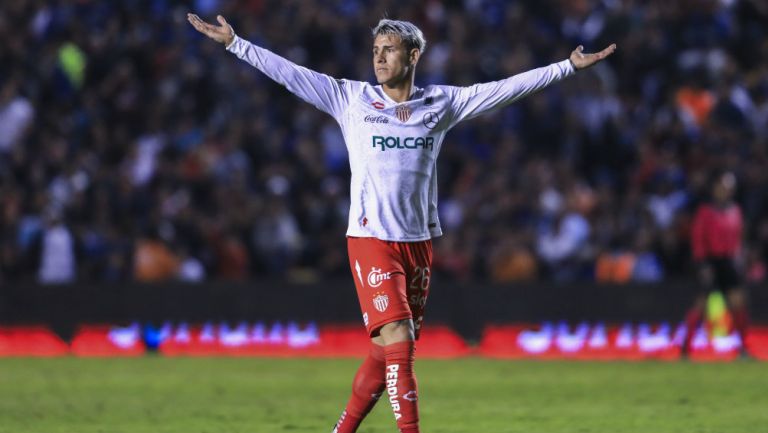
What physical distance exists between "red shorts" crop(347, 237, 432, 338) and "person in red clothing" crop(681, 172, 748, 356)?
32.4ft

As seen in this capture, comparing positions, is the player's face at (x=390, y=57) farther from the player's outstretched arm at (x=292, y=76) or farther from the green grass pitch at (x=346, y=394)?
the green grass pitch at (x=346, y=394)

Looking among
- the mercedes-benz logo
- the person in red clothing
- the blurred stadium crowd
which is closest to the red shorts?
the mercedes-benz logo

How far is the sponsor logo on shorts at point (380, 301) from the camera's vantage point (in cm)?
791

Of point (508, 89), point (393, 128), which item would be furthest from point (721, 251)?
point (393, 128)

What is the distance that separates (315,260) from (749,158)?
6335mm

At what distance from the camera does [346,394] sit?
13.2m

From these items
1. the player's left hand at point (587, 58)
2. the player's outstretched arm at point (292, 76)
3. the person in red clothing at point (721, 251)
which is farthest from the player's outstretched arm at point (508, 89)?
the person in red clothing at point (721, 251)

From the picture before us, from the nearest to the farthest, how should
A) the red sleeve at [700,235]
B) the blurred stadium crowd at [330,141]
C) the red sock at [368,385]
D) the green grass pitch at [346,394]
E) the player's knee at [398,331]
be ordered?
the player's knee at [398,331] → the red sock at [368,385] → the green grass pitch at [346,394] → the red sleeve at [700,235] → the blurred stadium crowd at [330,141]

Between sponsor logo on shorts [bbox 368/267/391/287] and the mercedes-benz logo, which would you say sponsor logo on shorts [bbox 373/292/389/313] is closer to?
sponsor logo on shorts [bbox 368/267/391/287]

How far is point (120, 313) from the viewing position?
18984mm

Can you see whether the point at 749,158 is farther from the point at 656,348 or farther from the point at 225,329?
the point at 225,329

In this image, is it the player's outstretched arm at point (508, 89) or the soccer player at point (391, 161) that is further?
the player's outstretched arm at point (508, 89)

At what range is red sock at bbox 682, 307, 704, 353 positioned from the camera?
691 inches

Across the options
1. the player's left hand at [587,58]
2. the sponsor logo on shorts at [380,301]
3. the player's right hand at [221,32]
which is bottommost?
the sponsor logo on shorts at [380,301]
